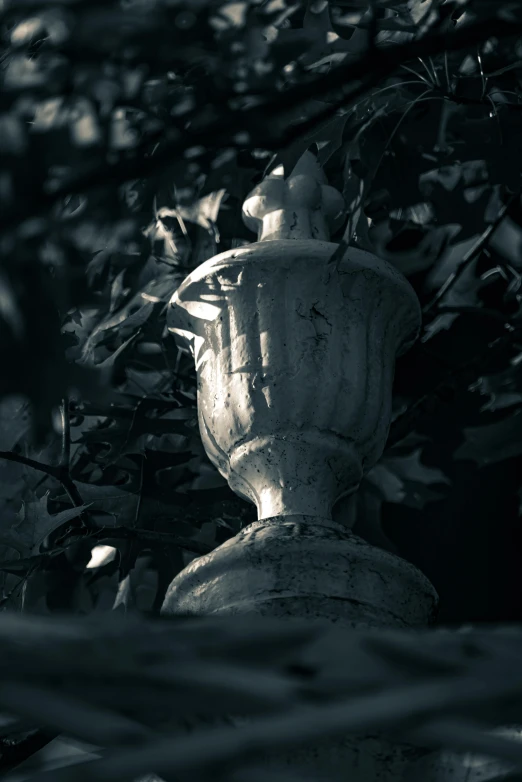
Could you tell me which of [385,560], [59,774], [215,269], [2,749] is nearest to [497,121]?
[215,269]

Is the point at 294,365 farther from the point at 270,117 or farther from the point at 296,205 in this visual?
the point at 270,117

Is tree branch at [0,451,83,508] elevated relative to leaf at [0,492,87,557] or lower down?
elevated

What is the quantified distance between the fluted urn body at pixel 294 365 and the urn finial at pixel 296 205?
8cm

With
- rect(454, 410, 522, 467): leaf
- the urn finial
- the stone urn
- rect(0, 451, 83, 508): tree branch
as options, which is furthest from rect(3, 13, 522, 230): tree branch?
rect(454, 410, 522, 467): leaf

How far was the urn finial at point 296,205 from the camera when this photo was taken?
1.00 meters

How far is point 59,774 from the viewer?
0.23 metres

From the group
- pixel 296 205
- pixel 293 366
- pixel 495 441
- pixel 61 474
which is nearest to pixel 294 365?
pixel 293 366

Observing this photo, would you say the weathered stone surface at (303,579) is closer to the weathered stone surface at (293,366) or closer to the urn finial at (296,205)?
the weathered stone surface at (293,366)

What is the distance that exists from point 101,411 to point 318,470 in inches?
18.9

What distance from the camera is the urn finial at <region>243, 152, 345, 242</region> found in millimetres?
998

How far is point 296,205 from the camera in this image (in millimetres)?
1011

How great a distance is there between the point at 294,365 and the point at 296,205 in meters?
0.23

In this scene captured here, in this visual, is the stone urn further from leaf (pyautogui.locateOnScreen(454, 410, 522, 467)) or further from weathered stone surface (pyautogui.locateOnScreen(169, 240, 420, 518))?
leaf (pyautogui.locateOnScreen(454, 410, 522, 467))

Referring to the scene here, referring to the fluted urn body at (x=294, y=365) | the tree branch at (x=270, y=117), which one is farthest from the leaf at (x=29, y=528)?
the tree branch at (x=270, y=117)
